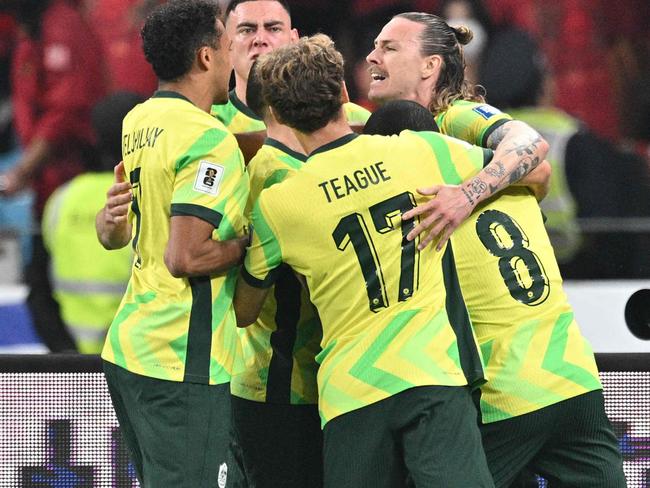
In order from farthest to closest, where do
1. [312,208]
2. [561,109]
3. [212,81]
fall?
[561,109], [212,81], [312,208]

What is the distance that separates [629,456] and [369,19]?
4922 millimetres

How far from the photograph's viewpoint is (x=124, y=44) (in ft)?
28.2

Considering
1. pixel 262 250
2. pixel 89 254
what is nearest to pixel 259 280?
pixel 262 250

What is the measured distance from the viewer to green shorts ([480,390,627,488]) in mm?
3496

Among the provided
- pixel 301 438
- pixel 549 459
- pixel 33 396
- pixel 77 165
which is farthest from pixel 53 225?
pixel 549 459

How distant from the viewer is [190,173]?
3367mm

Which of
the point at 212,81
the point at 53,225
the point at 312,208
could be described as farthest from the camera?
the point at 53,225

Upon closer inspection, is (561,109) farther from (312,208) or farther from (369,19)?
(312,208)

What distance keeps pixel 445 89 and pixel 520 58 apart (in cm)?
431

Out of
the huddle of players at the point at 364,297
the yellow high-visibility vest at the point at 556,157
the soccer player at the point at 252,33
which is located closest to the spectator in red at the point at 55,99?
the yellow high-visibility vest at the point at 556,157

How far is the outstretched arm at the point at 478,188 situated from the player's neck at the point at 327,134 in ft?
0.88

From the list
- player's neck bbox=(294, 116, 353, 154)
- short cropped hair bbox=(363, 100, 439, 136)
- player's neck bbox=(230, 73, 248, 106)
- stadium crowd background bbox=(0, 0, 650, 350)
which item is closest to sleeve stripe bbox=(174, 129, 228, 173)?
player's neck bbox=(294, 116, 353, 154)

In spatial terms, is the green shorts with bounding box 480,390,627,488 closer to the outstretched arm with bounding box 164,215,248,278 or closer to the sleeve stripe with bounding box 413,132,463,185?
the sleeve stripe with bounding box 413,132,463,185

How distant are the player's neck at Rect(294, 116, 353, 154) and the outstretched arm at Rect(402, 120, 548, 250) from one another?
27 centimetres
